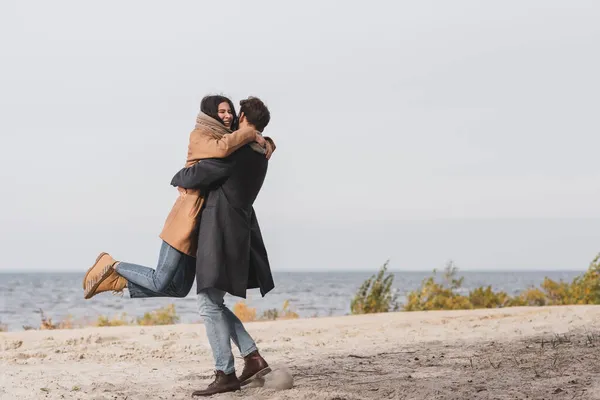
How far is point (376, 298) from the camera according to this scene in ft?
45.7

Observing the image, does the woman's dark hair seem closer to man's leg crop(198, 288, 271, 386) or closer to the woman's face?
the woman's face

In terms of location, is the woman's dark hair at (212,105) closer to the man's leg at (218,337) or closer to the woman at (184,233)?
the woman at (184,233)

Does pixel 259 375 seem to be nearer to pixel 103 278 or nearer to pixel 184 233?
pixel 184 233

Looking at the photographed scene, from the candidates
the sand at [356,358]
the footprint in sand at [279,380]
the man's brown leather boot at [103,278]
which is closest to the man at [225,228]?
the footprint in sand at [279,380]

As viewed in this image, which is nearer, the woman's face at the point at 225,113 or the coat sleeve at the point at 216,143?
the coat sleeve at the point at 216,143

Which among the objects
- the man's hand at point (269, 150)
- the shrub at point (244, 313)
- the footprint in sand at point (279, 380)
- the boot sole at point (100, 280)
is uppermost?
the man's hand at point (269, 150)

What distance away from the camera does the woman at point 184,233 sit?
19.6 feet

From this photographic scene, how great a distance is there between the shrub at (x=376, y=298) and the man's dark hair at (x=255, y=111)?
7886 mm

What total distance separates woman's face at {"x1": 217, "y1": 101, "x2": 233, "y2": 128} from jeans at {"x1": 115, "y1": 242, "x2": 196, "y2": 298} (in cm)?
104

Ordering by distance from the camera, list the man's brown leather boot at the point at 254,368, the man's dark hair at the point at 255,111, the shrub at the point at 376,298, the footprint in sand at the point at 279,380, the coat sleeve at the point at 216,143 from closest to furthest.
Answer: the coat sleeve at the point at 216,143 < the man's dark hair at the point at 255,111 < the footprint in sand at the point at 279,380 < the man's brown leather boot at the point at 254,368 < the shrub at the point at 376,298

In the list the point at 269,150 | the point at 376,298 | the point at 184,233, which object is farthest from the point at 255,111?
the point at 376,298

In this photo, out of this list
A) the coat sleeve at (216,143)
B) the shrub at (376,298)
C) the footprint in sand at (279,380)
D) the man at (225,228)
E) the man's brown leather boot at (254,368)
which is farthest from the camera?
→ the shrub at (376,298)

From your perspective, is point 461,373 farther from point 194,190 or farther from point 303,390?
point 194,190

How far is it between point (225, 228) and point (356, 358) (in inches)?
109
